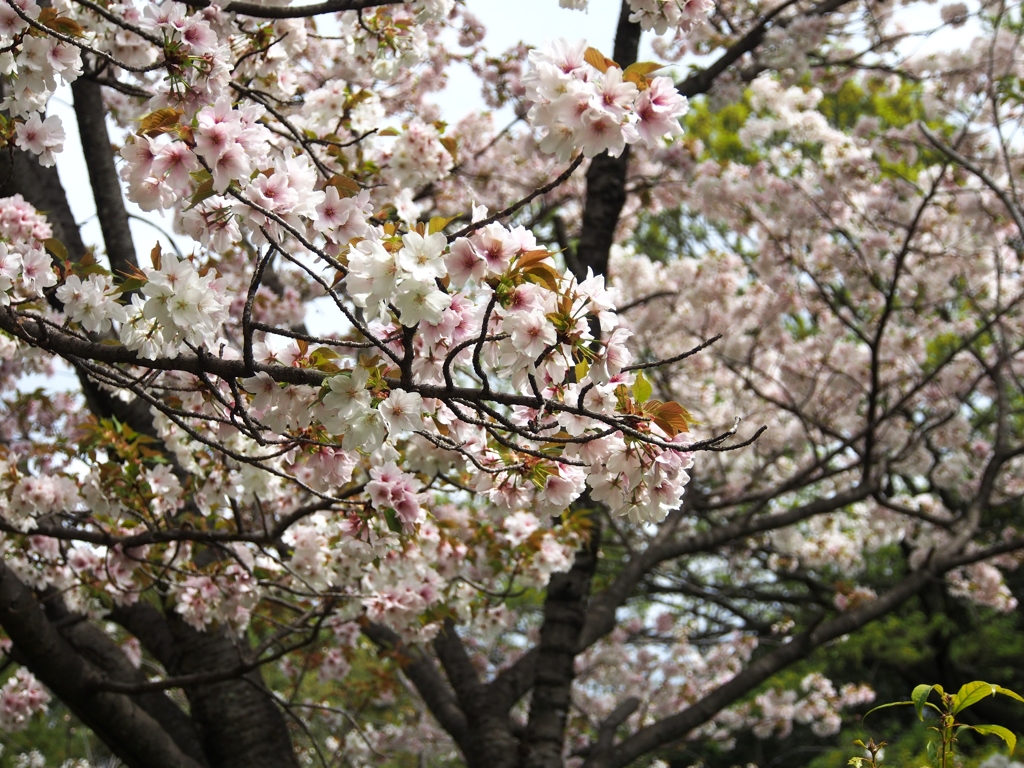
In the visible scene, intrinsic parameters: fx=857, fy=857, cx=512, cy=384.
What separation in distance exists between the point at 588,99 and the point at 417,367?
0.61 m

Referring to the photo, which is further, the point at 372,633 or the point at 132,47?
the point at 372,633

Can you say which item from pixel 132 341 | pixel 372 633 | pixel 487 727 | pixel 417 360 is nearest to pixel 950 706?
pixel 417 360

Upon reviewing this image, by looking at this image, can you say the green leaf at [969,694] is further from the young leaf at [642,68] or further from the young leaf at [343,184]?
the young leaf at [343,184]

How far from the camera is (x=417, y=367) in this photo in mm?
1724

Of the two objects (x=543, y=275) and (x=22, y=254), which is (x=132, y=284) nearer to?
(x=22, y=254)

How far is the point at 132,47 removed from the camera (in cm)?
269

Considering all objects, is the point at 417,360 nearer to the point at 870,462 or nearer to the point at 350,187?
the point at 350,187

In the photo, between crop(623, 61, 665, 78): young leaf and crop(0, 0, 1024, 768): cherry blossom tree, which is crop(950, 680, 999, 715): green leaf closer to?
crop(0, 0, 1024, 768): cherry blossom tree

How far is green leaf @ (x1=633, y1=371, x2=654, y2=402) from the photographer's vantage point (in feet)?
5.46

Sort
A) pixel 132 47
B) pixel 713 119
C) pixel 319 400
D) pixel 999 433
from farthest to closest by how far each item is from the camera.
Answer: pixel 713 119 → pixel 999 433 → pixel 132 47 → pixel 319 400

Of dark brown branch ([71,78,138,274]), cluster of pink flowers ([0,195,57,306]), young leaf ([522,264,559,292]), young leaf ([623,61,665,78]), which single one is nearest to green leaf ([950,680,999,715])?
young leaf ([522,264,559,292])

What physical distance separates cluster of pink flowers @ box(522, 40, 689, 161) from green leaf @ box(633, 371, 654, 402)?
44cm

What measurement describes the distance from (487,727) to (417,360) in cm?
324

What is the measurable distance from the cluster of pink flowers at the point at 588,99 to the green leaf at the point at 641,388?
1.44 feet
